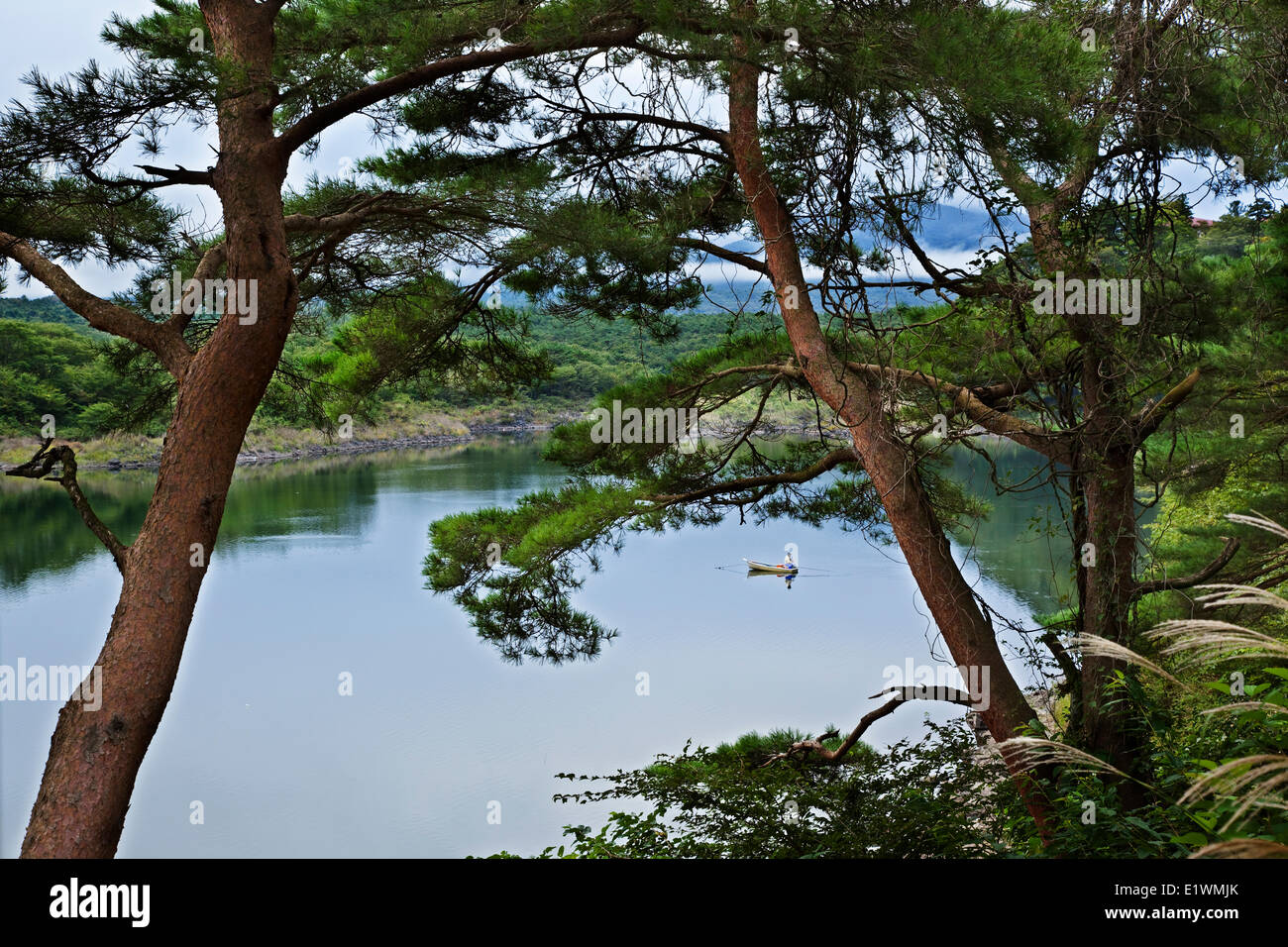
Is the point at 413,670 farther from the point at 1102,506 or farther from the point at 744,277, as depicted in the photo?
the point at 1102,506

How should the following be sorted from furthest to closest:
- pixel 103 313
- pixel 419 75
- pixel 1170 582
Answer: pixel 103 313 → pixel 419 75 → pixel 1170 582

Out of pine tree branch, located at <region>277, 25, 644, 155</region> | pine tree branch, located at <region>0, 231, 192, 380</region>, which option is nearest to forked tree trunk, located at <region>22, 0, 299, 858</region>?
pine tree branch, located at <region>277, 25, 644, 155</region>

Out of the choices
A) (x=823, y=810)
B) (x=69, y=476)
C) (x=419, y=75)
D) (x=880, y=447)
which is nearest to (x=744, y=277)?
(x=880, y=447)

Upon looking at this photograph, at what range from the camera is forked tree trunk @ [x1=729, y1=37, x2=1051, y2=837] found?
378cm

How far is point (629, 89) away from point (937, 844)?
3394mm

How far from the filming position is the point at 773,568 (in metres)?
19.4

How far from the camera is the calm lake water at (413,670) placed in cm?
1116

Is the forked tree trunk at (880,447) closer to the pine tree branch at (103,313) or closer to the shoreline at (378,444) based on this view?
the pine tree branch at (103,313)

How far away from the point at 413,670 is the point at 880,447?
539 inches

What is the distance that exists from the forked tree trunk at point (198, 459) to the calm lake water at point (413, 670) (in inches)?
184

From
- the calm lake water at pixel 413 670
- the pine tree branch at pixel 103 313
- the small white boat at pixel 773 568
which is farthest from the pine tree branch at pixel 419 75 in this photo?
the small white boat at pixel 773 568

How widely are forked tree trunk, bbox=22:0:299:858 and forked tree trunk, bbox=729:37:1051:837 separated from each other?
6.40 ft

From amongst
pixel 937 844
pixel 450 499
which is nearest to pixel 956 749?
pixel 937 844

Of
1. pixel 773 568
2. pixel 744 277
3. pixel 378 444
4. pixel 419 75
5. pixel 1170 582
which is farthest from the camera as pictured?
pixel 378 444
